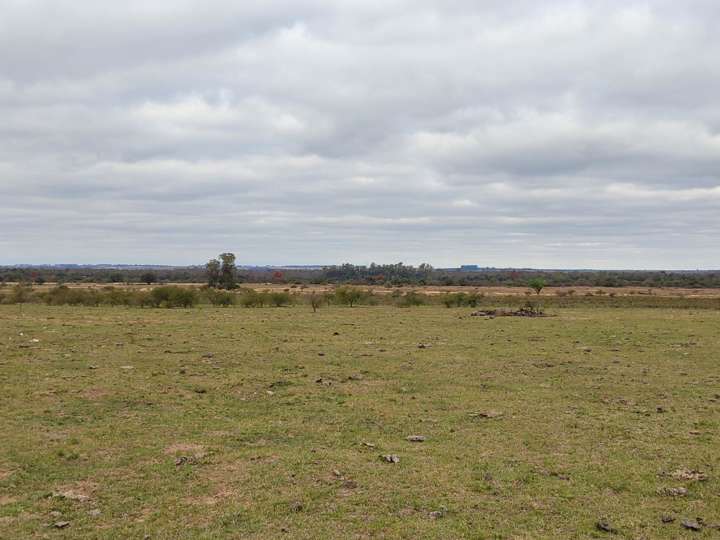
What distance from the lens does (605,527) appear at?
7.12m

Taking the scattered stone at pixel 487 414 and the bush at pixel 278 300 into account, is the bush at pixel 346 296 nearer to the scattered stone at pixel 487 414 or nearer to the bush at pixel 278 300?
the bush at pixel 278 300

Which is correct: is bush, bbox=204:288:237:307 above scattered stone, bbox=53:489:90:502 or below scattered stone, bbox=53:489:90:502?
above

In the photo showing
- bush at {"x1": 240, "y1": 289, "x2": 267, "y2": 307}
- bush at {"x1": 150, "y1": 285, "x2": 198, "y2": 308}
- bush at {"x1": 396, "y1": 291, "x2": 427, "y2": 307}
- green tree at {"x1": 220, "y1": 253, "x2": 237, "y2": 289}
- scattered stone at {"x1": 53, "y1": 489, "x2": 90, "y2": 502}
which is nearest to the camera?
scattered stone at {"x1": 53, "y1": 489, "x2": 90, "y2": 502}

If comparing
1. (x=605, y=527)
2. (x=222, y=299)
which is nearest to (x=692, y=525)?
A: (x=605, y=527)

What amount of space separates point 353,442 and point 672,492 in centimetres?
507

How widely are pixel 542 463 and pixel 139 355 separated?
15.0 meters

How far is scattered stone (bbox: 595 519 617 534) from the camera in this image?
23.2 feet

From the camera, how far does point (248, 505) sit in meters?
7.80

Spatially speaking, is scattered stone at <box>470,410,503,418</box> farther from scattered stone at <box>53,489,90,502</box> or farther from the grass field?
scattered stone at <box>53,489,90,502</box>

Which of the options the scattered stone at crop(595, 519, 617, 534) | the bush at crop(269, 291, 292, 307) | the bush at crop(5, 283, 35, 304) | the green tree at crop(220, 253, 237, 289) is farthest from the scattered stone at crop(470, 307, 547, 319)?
the green tree at crop(220, 253, 237, 289)

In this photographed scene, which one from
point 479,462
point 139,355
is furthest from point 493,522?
point 139,355

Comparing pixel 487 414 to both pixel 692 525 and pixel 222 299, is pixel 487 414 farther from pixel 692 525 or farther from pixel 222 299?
pixel 222 299

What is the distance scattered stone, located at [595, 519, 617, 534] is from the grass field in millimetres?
38

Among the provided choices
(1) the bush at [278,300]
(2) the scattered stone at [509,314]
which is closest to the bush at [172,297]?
(1) the bush at [278,300]
